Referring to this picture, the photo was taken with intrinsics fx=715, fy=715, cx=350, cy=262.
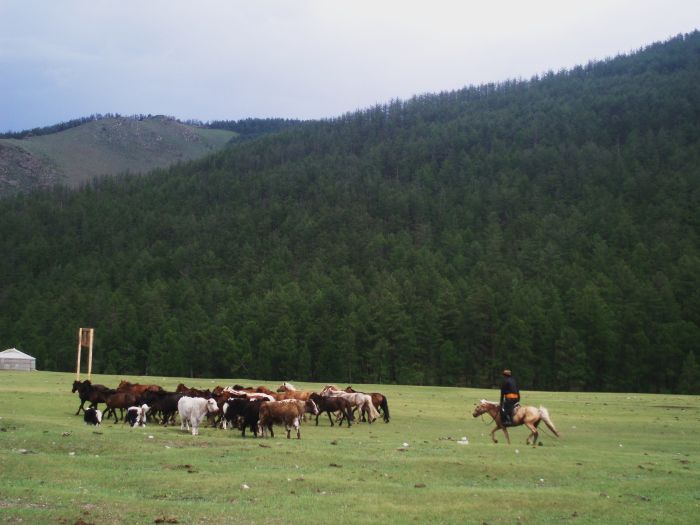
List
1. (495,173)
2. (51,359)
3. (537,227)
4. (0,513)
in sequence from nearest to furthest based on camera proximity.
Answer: (0,513), (51,359), (537,227), (495,173)

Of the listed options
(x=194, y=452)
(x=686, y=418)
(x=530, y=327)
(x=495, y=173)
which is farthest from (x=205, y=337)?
(x=495, y=173)

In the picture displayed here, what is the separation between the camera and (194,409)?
1060 inches

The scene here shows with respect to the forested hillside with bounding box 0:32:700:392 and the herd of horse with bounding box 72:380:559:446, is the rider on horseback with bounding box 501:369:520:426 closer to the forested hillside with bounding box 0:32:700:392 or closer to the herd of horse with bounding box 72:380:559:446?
the herd of horse with bounding box 72:380:559:446

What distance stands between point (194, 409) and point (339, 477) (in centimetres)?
1106

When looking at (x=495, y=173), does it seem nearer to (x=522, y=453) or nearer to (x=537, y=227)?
(x=537, y=227)

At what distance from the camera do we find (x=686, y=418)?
36562mm

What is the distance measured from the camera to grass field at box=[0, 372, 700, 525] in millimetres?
13820

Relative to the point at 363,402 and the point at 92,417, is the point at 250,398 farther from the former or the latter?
the point at 92,417

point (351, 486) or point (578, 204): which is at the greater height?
point (578, 204)

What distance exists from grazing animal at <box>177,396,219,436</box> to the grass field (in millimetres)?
593

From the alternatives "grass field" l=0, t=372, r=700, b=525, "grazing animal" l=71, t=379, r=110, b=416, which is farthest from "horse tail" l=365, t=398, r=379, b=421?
"grazing animal" l=71, t=379, r=110, b=416

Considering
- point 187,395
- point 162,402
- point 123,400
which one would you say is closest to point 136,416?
point 162,402

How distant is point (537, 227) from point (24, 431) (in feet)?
474

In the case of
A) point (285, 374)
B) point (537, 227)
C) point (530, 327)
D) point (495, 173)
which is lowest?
point (285, 374)
